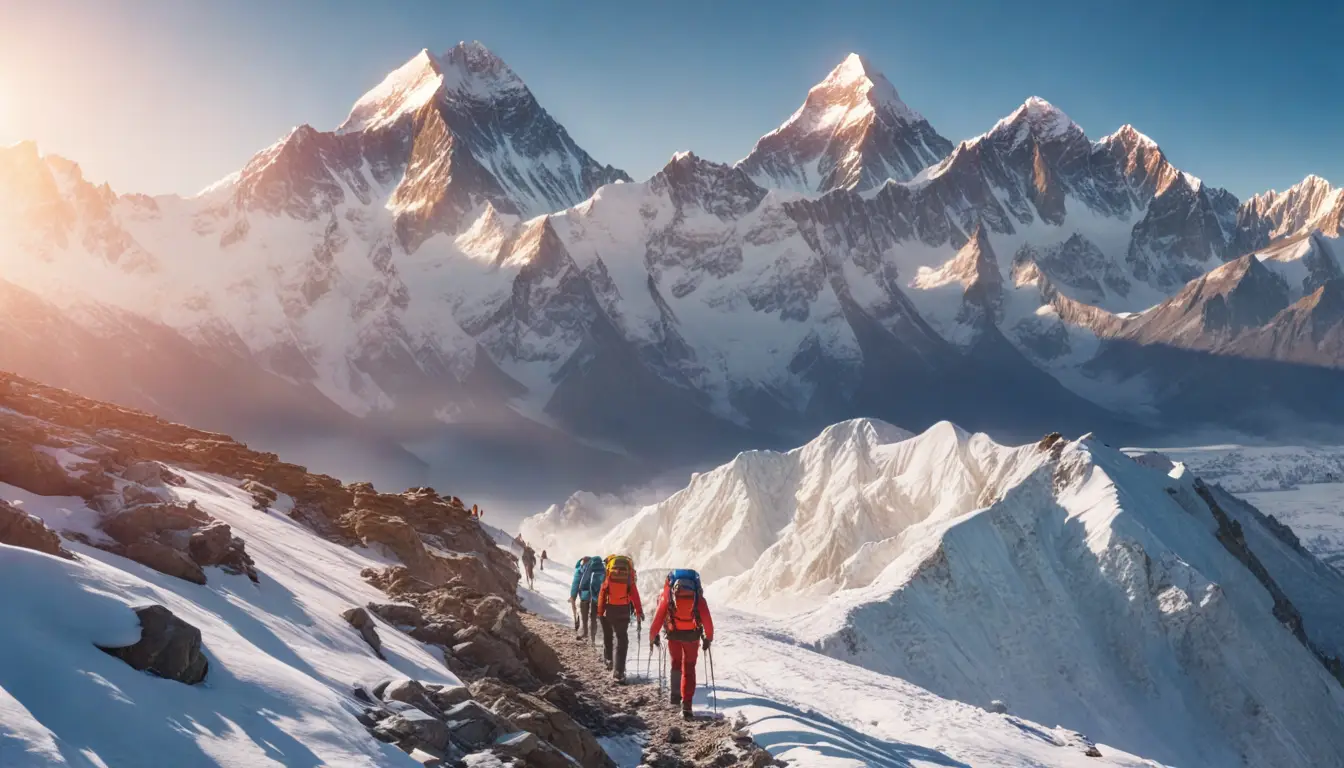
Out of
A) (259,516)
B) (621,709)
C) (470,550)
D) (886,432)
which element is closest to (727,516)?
(886,432)

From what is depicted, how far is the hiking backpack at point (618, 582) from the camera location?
70.1ft

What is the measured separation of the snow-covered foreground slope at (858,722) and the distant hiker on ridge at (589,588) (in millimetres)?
1815

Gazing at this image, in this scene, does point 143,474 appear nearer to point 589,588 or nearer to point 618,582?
point 589,588

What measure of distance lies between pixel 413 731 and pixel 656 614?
6.80 m

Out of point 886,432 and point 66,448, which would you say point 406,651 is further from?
point 886,432

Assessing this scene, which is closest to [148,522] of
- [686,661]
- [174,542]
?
[174,542]

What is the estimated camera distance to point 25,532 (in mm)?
13539

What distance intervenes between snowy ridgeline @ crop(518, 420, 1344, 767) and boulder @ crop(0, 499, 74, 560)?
3319 centimetres

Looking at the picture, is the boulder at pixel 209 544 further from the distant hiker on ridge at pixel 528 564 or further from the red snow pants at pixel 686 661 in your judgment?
the distant hiker on ridge at pixel 528 564

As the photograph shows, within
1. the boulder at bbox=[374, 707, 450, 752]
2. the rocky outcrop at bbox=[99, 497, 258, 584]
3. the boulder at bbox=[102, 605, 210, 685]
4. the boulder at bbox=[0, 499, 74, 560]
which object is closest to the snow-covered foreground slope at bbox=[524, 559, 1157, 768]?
the boulder at bbox=[374, 707, 450, 752]

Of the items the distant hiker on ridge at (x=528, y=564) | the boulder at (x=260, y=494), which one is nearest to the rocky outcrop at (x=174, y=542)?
the boulder at (x=260, y=494)

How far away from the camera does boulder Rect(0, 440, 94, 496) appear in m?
19.0

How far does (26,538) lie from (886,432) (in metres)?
98.0

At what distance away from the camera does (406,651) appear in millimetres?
17719
